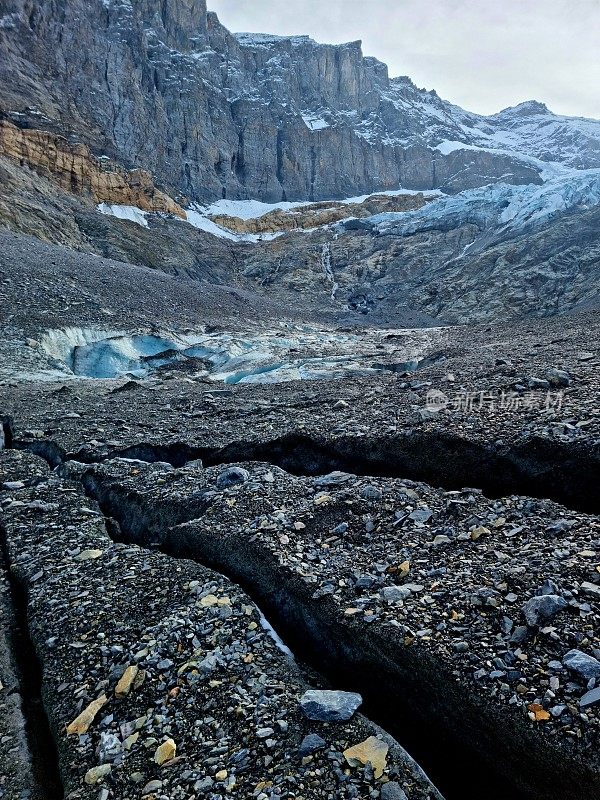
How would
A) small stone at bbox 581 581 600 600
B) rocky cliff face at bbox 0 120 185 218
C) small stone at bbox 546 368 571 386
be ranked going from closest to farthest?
small stone at bbox 581 581 600 600
small stone at bbox 546 368 571 386
rocky cliff face at bbox 0 120 185 218

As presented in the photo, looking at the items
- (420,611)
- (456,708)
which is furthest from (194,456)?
(456,708)

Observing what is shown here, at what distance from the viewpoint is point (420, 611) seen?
3.64m

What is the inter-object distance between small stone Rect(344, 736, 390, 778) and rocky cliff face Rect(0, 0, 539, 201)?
6597 cm

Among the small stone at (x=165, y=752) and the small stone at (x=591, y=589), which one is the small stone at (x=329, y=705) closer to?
the small stone at (x=165, y=752)

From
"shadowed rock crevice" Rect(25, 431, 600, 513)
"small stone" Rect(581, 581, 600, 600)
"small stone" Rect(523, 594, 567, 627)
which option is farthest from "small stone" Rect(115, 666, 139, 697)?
"shadowed rock crevice" Rect(25, 431, 600, 513)

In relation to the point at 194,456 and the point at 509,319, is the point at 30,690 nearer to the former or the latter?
the point at 194,456

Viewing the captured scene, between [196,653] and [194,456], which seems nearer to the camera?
[196,653]

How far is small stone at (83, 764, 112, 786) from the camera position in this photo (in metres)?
2.94

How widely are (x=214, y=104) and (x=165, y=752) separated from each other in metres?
114

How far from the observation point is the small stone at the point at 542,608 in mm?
3299

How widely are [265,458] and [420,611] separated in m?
4.48

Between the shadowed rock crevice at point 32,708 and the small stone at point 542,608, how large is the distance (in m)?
3.34

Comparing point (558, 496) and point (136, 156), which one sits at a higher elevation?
point (136, 156)

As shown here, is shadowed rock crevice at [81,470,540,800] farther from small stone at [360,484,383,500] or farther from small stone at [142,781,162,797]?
small stone at [360,484,383,500]
